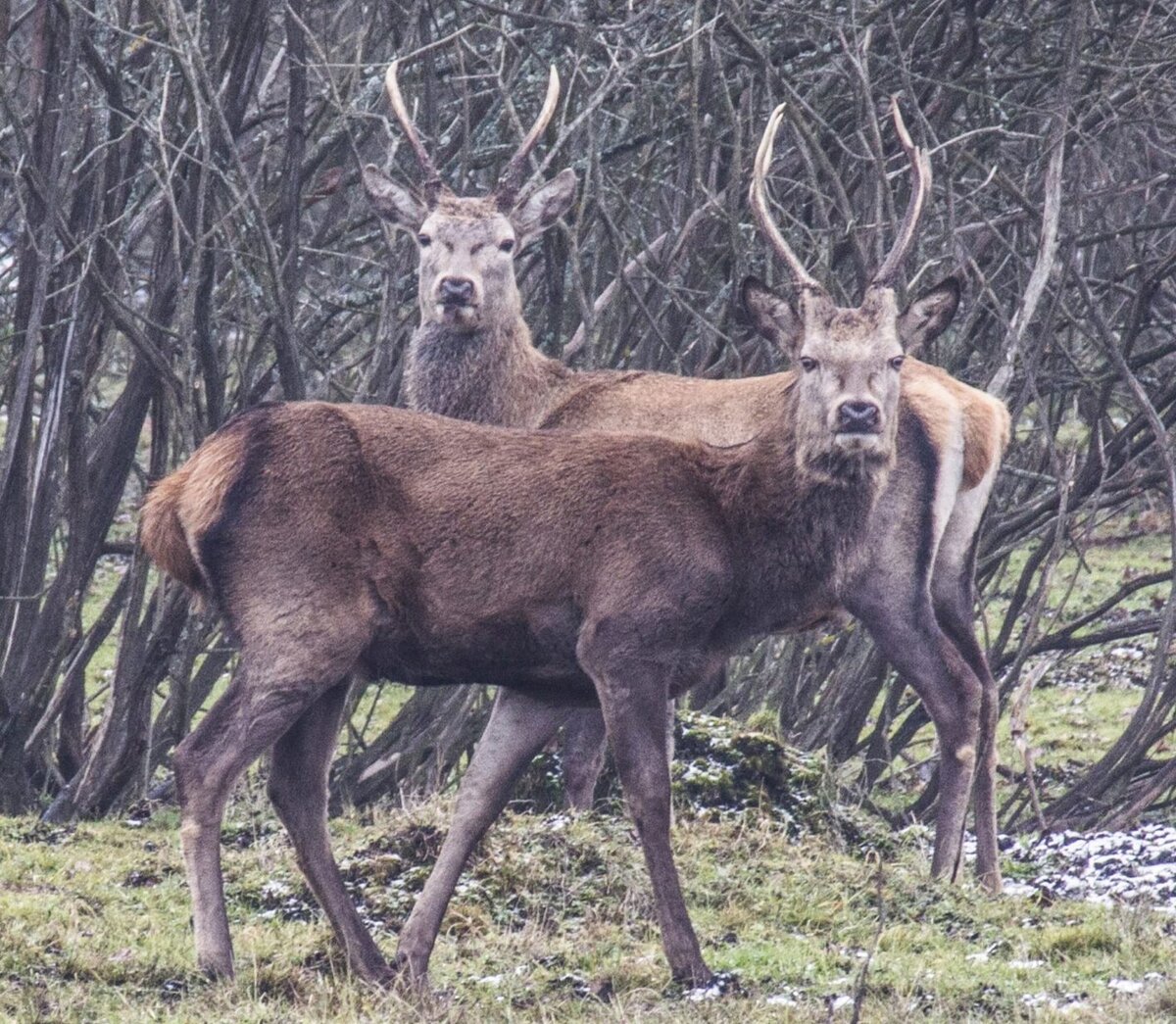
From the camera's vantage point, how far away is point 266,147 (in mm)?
8609

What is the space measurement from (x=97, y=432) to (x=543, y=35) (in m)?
2.55

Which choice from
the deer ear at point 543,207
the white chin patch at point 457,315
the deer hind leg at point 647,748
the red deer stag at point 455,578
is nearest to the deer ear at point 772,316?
the red deer stag at point 455,578

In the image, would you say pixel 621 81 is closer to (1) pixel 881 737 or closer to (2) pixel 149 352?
(2) pixel 149 352

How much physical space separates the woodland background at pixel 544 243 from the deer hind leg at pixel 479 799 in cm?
226

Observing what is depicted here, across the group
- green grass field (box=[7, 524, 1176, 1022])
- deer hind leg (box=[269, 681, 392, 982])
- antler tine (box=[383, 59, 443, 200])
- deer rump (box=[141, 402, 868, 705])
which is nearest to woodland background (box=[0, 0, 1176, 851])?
antler tine (box=[383, 59, 443, 200])

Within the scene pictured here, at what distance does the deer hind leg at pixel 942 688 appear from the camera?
681 cm

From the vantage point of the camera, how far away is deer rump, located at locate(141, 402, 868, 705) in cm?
517

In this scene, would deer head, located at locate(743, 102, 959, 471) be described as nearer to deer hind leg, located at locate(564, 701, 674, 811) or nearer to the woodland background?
the woodland background

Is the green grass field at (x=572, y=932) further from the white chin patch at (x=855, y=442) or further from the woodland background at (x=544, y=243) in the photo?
the woodland background at (x=544, y=243)

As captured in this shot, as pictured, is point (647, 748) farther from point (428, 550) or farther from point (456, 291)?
point (456, 291)

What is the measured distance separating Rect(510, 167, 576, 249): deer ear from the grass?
8.01 ft

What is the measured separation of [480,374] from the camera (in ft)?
25.5

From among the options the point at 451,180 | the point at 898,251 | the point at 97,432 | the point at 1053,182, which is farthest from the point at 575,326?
the point at 898,251

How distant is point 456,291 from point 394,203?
557mm
